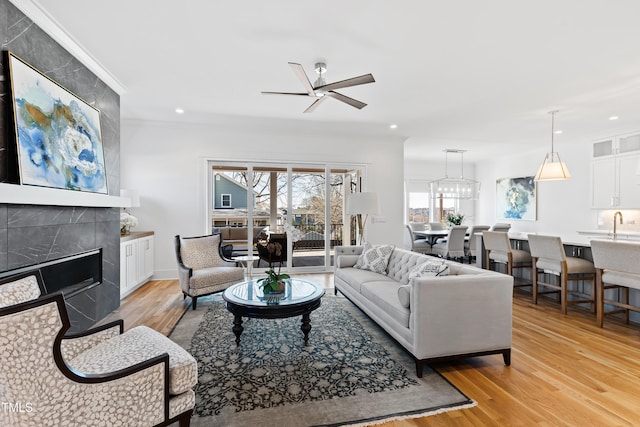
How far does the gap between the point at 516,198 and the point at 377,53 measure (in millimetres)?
7115

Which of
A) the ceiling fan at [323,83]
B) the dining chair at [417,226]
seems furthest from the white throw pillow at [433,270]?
the dining chair at [417,226]

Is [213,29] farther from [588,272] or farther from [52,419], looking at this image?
[588,272]

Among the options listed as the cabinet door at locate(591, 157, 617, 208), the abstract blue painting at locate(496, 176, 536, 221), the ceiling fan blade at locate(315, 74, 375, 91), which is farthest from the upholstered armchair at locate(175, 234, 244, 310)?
the abstract blue painting at locate(496, 176, 536, 221)

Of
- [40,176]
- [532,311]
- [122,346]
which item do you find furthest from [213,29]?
[532,311]

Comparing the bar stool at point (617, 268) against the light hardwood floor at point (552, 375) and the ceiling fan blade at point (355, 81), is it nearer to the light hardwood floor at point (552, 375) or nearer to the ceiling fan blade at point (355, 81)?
the light hardwood floor at point (552, 375)

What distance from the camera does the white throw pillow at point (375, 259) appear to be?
4020mm

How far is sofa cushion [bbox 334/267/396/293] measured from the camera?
11.8ft

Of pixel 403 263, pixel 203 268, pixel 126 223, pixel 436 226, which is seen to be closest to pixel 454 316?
pixel 403 263

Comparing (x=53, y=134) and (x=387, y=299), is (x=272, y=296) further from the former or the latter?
(x=53, y=134)

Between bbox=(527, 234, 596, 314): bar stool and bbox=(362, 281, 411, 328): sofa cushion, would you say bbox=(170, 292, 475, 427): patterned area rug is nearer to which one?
bbox=(362, 281, 411, 328): sofa cushion

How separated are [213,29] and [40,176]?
1840 mm

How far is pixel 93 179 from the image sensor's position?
3.43 metres

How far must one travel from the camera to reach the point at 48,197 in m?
2.61

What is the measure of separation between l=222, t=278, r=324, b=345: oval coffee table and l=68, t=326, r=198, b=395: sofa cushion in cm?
91
